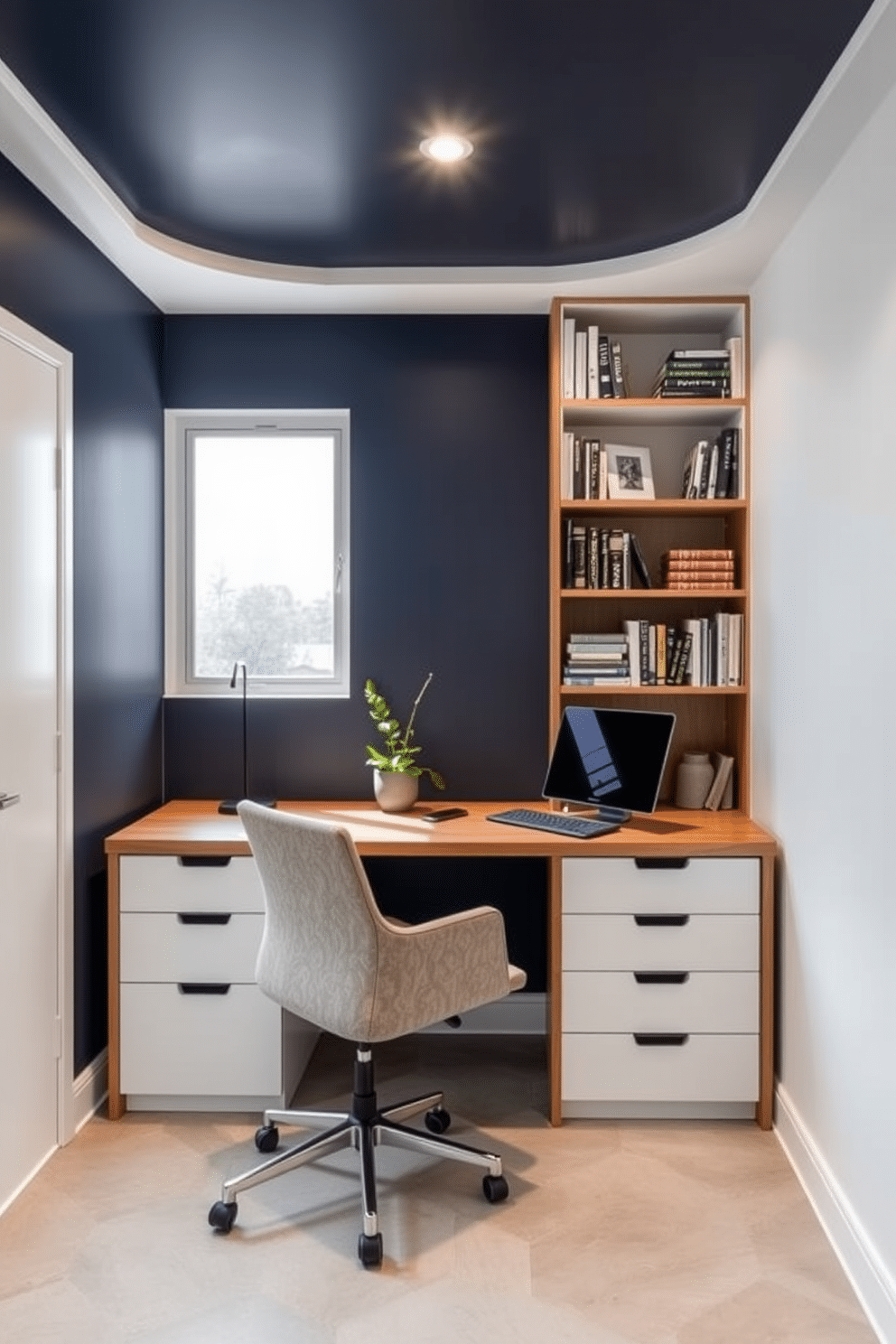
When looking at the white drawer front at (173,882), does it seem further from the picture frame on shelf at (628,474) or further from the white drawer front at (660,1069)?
the picture frame on shelf at (628,474)

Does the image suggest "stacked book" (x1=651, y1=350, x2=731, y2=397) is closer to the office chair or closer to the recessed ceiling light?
the recessed ceiling light

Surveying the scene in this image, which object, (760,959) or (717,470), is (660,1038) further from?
(717,470)

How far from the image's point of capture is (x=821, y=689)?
2.46m

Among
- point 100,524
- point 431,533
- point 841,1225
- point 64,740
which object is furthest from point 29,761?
point 841,1225

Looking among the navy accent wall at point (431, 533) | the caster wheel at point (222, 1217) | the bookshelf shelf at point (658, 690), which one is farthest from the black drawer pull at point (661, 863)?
the caster wheel at point (222, 1217)

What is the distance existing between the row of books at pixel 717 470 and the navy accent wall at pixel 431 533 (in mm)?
531

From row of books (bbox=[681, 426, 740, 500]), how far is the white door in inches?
76.4

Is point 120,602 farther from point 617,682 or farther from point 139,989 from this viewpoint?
point 617,682

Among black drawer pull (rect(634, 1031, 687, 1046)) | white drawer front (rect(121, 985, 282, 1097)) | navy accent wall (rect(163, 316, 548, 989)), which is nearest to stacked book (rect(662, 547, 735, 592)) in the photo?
navy accent wall (rect(163, 316, 548, 989))

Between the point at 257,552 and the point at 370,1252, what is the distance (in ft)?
7.38

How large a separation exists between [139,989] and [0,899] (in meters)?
0.64

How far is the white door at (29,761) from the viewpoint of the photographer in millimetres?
2402

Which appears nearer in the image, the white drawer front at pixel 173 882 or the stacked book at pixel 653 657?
the white drawer front at pixel 173 882

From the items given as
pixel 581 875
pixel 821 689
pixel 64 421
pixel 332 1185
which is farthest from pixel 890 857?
pixel 64 421
